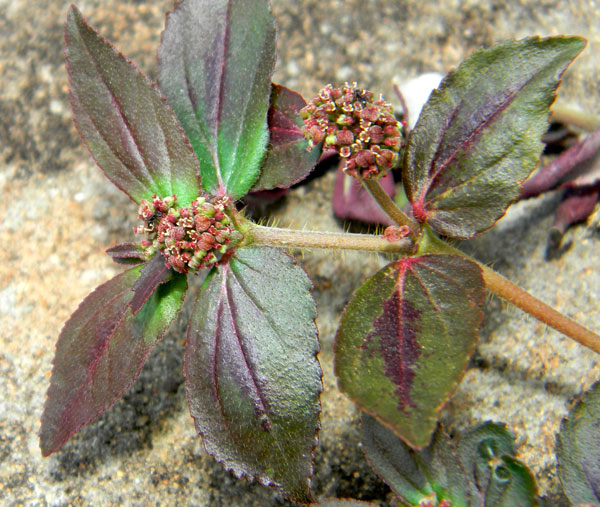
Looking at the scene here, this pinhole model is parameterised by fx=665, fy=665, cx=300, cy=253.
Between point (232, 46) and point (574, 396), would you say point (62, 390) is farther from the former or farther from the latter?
point (574, 396)

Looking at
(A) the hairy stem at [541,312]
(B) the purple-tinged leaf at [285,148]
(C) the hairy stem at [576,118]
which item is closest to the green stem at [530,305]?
(A) the hairy stem at [541,312]

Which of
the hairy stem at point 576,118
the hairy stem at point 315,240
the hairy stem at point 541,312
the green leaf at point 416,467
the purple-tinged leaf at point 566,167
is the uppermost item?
the hairy stem at point 576,118

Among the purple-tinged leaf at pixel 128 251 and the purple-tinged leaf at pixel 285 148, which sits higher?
the purple-tinged leaf at pixel 285 148

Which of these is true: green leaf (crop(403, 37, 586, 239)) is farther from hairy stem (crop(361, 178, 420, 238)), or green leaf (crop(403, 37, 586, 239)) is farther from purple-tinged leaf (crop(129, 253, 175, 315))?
purple-tinged leaf (crop(129, 253, 175, 315))

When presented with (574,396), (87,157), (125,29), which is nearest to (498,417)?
(574,396)

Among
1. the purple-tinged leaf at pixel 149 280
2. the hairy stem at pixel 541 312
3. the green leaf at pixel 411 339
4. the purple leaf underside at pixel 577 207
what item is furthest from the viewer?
the purple leaf underside at pixel 577 207

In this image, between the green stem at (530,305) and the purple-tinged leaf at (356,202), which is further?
the purple-tinged leaf at (356,202)

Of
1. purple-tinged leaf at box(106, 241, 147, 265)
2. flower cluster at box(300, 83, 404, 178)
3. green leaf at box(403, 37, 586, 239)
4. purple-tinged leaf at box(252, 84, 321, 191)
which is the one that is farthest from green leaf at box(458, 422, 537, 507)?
purple-tinged leaf at box(106, 241, 147, 265)

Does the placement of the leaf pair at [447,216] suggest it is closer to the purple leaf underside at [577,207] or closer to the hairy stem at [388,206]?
the hairy stem at [388,206]
